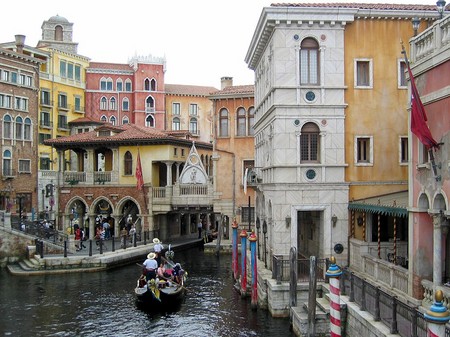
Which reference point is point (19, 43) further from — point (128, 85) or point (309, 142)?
point (309, 142)

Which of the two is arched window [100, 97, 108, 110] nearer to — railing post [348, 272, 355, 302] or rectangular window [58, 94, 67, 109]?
rectangular window [58, 94, 67, 109]

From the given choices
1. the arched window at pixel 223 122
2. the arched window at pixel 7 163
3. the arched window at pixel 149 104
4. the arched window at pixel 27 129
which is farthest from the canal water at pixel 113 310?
the arched window at pixel 149 104

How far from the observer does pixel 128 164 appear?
3934 centimetres

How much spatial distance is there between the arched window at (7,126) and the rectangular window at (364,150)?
104ft

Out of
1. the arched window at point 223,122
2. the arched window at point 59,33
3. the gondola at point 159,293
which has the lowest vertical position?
the gondola at point 159,293

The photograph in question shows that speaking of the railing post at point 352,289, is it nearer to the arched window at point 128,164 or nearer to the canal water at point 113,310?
the canal water at point 113,310

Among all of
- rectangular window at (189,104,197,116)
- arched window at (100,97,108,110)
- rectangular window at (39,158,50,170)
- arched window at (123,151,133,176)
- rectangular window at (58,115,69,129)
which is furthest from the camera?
rectangular window at (189,104,197,116)

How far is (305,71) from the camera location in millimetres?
19844

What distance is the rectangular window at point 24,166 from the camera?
45.7 meters

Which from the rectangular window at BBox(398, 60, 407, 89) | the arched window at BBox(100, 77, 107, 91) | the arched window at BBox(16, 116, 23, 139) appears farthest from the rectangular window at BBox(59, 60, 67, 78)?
the rectangular window at BBox(398, 60, 407, 89)

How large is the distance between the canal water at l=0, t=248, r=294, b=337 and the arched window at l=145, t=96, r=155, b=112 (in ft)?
126

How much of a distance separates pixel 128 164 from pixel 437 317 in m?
32.9

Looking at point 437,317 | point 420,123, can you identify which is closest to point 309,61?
point 420,123

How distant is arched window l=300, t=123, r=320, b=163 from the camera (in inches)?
781
